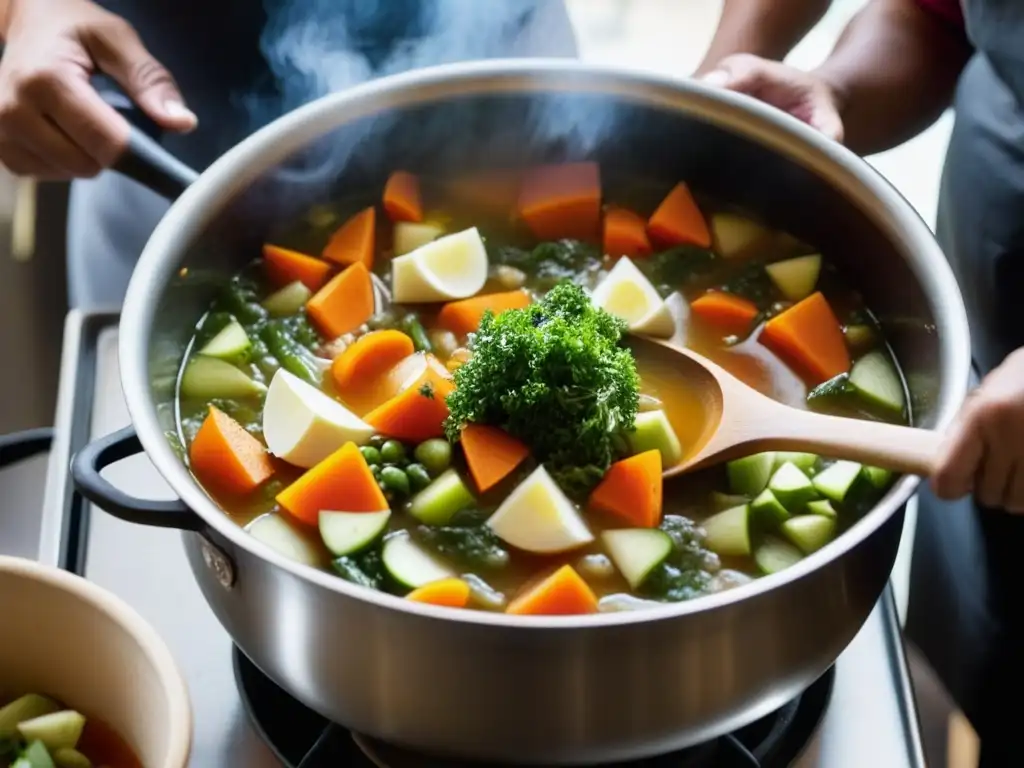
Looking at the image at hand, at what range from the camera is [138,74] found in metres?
1.38

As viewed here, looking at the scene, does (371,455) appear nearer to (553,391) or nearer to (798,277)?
(553,391)

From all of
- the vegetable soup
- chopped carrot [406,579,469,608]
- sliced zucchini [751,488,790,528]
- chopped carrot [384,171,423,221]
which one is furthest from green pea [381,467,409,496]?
chopped carrot [384,171,423,221]

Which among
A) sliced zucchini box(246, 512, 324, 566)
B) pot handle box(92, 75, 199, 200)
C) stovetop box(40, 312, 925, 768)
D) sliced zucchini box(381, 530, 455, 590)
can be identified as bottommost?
stovetop box(40, 312, 925, 768)

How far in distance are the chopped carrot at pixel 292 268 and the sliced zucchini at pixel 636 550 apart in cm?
50

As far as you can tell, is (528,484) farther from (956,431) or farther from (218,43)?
(218,43)

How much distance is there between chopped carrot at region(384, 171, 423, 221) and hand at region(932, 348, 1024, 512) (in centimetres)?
73

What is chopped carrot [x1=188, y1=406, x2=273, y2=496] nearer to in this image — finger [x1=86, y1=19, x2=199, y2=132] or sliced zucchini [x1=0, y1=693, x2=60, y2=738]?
sliced zucchini [x1=0, y1=693, x2=60, y2=738]

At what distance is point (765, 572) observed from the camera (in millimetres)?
1063

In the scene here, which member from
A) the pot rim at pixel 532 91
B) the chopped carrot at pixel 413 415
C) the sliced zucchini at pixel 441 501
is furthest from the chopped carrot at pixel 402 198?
the sliced zucchini at pixel 441 501

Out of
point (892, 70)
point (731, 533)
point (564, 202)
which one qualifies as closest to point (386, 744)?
point (731, 533)

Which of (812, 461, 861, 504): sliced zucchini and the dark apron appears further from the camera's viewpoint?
the dark apron

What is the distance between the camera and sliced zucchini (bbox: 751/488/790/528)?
1090mm

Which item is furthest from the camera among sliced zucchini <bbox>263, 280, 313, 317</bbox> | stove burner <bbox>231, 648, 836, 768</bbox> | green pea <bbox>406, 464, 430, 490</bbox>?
sliced zucchini <bbox>263, 280, 313, 317</bbox>

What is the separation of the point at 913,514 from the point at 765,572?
75 centimetres
